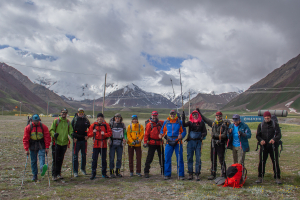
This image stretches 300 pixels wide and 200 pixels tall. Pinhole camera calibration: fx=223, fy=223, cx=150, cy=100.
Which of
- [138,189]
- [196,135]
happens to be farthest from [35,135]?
[196,135]

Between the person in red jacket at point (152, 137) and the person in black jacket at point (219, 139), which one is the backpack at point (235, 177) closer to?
the person in black jacket at point (219, 139)

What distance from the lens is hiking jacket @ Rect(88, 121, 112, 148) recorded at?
9.81 metres

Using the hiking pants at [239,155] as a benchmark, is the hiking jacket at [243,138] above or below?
above

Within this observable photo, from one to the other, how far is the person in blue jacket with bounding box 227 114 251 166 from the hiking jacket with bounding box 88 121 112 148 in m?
5.27

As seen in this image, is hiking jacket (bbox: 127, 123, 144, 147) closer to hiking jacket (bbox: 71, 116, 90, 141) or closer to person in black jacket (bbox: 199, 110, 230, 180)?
hiking jacket (bbox: 71, 116, 90, 141)

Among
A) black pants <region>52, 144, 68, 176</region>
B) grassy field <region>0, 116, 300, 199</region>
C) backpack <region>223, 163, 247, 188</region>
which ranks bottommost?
grassy field <region>0, 116, 300, 199</region>

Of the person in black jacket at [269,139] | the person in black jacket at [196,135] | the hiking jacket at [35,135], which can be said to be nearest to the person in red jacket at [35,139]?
the hiking jacket at [35,135]

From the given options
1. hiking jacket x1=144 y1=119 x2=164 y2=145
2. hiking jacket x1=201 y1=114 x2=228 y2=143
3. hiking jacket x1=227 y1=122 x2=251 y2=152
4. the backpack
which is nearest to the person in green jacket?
hiking jacket x1=144 y1=119 x2=164 y2=145

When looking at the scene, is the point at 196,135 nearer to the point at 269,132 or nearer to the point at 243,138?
the point at 243,138

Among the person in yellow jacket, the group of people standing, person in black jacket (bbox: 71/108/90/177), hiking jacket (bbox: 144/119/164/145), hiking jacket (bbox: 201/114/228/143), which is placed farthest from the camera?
the person in yellow jacket

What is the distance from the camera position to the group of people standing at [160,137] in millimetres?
9125

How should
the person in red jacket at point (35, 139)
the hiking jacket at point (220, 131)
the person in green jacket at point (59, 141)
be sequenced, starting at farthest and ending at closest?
1. the person in green jacket at point (59, 141)
2. the hiking jacket at point (220, 131)
3. the person in red jacket at point (35, 139)

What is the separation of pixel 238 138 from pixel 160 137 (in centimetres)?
331

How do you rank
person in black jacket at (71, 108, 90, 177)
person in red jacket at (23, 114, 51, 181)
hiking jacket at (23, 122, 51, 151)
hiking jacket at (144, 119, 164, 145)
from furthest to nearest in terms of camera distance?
hiking jacket at (144, 119, 164, 145) → person in black jacket at (71, 108, 90, 177) → person in red jacket at (23, 114, 51, 181) → hiking jacket at (23, 122, 51, 151)
